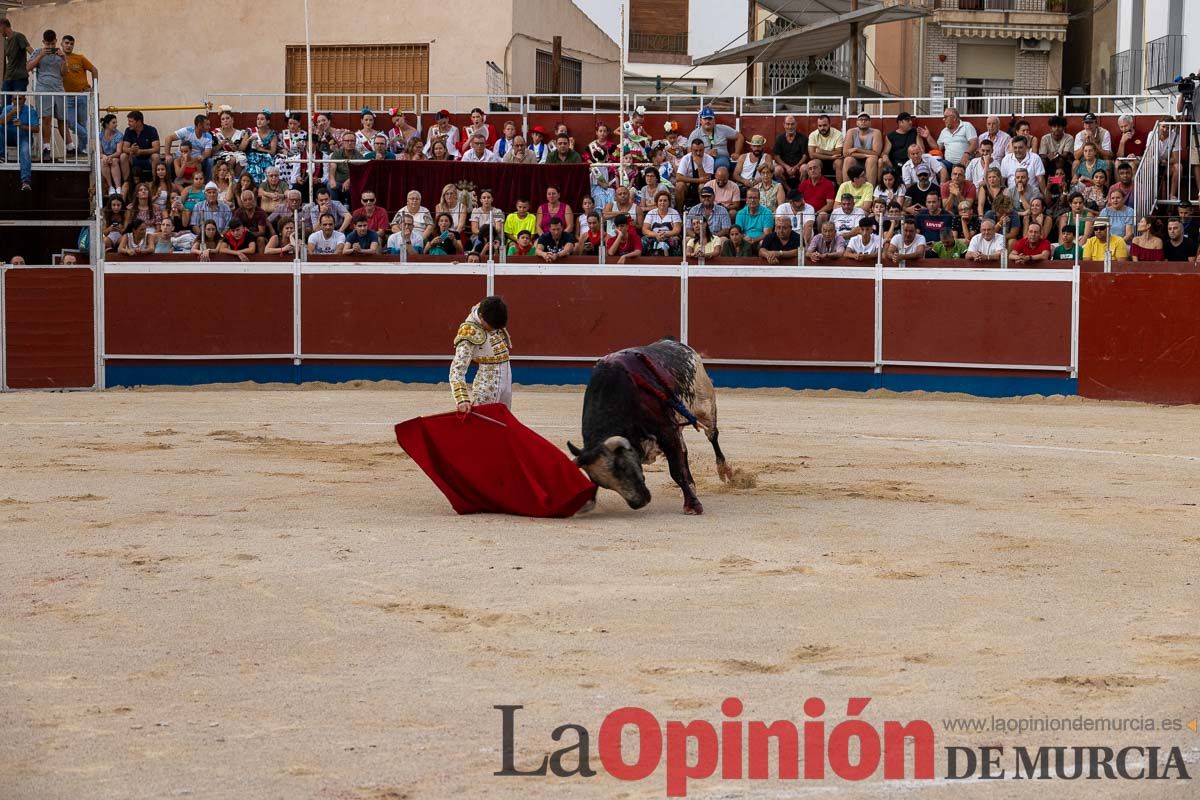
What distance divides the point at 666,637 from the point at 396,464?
4.89m

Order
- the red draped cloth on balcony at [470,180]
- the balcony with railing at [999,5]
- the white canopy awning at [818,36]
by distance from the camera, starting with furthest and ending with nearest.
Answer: the balcony with railing at [999,5] → the white canopy awning at [818,36] → the red draped cloth on balcony at [470,180]

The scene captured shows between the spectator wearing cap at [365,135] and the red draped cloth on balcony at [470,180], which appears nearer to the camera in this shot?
the red draped cloth on balcony at [470,180]

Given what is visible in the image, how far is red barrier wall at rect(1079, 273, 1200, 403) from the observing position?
548 inches

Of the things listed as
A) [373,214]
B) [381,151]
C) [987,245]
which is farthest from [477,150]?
[987,245]

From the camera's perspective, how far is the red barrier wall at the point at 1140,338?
548 inches

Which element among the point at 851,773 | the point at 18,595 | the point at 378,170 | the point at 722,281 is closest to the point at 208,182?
the point at 378,170

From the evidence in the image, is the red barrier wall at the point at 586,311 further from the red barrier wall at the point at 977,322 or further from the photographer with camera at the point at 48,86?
the photographer with camera at the point at 48,86

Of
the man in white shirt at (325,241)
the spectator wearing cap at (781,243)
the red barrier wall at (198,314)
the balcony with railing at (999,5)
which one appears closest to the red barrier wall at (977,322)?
the spectator wearing cap at (781,243)

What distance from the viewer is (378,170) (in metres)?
16.8

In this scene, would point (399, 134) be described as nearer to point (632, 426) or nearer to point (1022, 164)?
point (1022, 164)

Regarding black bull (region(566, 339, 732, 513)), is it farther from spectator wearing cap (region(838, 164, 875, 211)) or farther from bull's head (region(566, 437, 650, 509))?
spectator wearing cap (region(838, 164, 875, 211))

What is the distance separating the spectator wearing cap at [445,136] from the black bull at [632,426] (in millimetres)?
9708

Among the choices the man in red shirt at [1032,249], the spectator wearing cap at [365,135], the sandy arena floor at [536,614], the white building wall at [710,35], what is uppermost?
the white building wall at [710,35]

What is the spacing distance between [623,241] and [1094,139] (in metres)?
4.67
